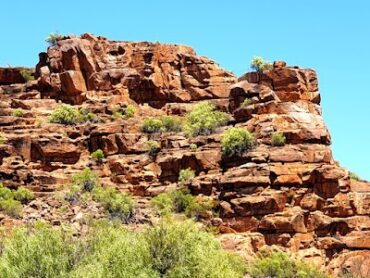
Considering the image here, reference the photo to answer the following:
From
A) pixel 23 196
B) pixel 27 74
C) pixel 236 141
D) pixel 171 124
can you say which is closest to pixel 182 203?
pixel 236 141

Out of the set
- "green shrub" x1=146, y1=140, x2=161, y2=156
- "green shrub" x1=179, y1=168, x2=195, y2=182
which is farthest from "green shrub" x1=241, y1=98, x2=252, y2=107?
"green shrub" x1=179, y1=168, x2=195, y2=182

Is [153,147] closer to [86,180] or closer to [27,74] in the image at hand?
[86,180]

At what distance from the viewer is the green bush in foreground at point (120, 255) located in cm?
3462

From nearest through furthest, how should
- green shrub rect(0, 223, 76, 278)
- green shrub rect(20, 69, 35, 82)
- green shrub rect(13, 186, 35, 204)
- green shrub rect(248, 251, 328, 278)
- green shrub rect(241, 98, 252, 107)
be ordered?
green shrub rect(0, 223, 76, 278)
green shrub rect(248, 251, 328, 278)
green shrub rect(13, 186, 35, 204)
green shrub rect(241, 98, 252, 107)
green shrub rect(20, 69, 35, 82)

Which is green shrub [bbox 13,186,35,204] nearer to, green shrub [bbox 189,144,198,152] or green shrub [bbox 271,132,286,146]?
green shrub [bbox 189,144,198,152]

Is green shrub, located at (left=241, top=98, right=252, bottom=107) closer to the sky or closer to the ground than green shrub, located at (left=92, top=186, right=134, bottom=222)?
closer to the sky

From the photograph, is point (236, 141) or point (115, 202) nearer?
point (115, 202)

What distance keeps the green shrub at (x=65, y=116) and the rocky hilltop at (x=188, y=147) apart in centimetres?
94

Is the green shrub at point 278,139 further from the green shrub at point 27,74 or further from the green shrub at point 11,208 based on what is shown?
the green shrub at point 27,74

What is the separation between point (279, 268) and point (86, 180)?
18753 millimetres

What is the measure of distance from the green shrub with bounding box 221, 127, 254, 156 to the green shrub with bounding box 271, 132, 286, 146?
73.2 inches

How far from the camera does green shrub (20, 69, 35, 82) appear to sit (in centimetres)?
7812

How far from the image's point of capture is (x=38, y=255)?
117 ft

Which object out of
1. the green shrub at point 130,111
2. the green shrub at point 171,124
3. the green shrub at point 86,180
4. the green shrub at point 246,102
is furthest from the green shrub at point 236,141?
the green shrub at point 130,111
